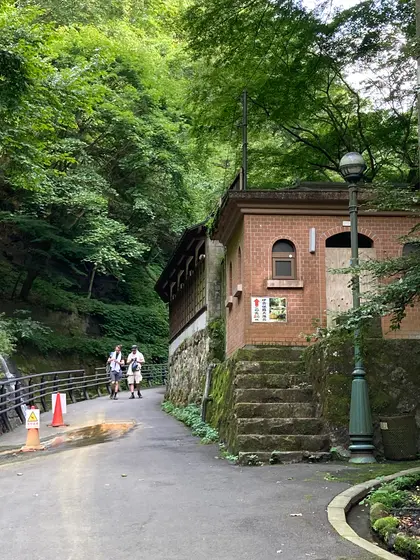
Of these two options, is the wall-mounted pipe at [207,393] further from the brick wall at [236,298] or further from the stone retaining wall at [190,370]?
the stone retaining wall at [190,370]


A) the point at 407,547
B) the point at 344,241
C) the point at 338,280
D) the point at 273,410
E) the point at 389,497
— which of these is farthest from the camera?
the point at 344,241

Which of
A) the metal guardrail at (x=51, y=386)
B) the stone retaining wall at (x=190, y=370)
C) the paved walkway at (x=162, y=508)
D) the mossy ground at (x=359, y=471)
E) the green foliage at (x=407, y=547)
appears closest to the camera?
the green foliage at (x=407, y=547)

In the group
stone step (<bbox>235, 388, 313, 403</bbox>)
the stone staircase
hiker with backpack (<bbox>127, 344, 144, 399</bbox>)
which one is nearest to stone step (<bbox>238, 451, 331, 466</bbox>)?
the stone staircase

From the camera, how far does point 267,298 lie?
13.2 metres

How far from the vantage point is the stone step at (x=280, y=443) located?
396 inches

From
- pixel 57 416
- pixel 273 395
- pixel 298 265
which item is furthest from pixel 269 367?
pixel 57 416

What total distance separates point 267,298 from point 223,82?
856 cm

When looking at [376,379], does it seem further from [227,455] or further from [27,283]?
[27,283]

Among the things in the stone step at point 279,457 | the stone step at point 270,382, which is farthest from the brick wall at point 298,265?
the stone step at point 279,457

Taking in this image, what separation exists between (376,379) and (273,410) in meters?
1.86

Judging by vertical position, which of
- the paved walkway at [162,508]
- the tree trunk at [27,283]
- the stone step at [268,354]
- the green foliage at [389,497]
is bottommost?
the paved walkway at [162,508]

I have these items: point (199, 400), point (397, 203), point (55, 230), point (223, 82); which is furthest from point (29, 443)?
point (55, 230)

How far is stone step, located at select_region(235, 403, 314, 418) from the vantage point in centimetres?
1088

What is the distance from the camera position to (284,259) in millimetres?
13531
